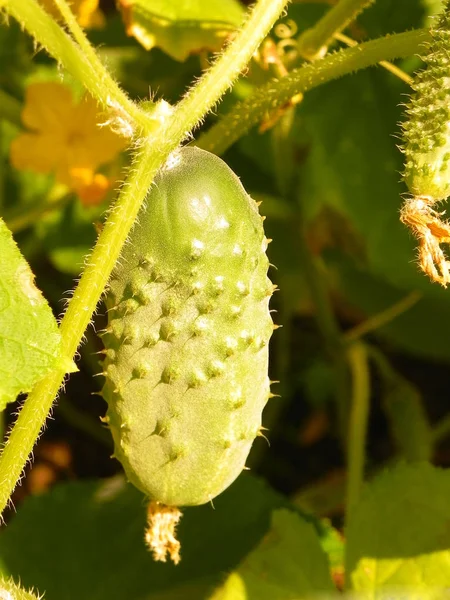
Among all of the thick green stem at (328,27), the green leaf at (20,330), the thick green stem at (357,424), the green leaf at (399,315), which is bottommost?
the green leaf at (399,315)

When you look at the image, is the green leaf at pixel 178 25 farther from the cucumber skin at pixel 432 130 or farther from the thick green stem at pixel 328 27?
the cucumber skin at pixel 432 130

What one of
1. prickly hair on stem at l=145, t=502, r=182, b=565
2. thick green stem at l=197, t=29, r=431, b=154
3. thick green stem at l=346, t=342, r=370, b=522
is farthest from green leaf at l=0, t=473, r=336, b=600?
thick green stem at l=197, t=29, r=431, b=154

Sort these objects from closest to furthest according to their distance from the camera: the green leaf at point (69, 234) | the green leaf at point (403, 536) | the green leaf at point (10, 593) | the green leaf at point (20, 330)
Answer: the green leaf at point (20, 330) → the green leaf at point (10, 593) → the green leaf at point (403, 536) → the green leaf at point (69, 234)

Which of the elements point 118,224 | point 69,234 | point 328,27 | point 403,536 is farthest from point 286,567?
point 69,234

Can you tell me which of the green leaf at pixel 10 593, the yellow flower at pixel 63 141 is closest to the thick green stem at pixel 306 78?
the yellow flower at pixel 63 141

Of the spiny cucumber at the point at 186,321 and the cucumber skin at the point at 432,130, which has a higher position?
the cucumber skin at the point at 432,130

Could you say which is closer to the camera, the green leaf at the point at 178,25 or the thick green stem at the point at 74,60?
the thick green stem at the point at 74,60

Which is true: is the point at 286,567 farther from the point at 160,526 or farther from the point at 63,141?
the point at 63,141
